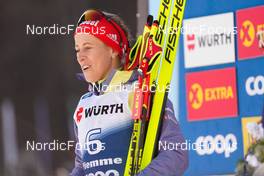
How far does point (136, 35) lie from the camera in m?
3.80

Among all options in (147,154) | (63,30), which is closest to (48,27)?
(63,30)

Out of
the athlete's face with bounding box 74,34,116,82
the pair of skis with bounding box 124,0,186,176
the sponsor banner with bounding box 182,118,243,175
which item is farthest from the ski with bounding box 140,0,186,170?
the athlete's face with bounding box 74,34,116,82

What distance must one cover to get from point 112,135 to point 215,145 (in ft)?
1.44

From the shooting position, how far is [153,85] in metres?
3.65

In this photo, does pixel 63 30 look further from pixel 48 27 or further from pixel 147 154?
pixel 147 154

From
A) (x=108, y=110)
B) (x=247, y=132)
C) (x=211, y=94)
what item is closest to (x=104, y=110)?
(x=108, y=110)

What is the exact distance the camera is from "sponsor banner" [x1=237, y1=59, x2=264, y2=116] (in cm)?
345

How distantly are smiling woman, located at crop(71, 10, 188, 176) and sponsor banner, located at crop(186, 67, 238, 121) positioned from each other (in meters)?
0.09

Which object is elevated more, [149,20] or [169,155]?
[149,20]

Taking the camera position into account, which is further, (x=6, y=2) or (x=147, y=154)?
(x=6, y=2)

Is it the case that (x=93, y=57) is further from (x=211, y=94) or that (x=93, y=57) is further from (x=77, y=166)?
(x=211, y=94)

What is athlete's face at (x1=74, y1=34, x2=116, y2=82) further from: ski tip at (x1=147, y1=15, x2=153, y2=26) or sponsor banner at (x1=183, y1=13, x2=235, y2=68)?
sponsor banner at (x1=183, y1=13, x2=235, y2=68)

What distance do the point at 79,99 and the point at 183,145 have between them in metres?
0.55

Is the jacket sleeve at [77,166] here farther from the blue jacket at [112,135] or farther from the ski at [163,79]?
the ski at [163,79]
